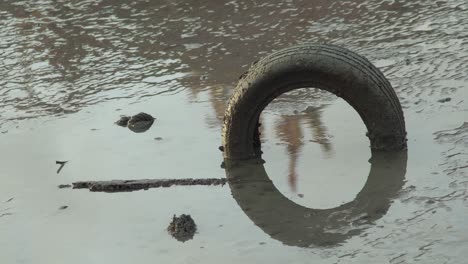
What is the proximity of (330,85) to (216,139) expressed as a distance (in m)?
1.09

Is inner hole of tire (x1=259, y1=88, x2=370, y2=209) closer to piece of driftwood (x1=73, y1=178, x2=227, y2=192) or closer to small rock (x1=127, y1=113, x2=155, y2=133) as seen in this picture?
piece of driftwood (x1=73, y1=178, x2=227, y2=192)

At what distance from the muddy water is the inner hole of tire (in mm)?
14

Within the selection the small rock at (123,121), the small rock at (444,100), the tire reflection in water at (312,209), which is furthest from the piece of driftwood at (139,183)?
the small rock at (444,100)

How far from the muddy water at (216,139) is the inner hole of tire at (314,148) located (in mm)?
14

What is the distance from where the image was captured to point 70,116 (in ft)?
23.5

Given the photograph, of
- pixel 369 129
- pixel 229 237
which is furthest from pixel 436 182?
pixel 229 237

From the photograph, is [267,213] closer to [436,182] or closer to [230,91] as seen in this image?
[436,182]

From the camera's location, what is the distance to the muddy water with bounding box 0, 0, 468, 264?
476cm

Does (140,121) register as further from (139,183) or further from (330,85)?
(330,85)

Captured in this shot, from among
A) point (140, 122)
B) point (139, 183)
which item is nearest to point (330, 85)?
point (139, 183)

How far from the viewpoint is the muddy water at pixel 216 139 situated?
4.76m

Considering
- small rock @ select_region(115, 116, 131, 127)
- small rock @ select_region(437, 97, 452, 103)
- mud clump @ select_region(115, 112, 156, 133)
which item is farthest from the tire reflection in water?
small rock @ select_region(115, 116, 131, 127)

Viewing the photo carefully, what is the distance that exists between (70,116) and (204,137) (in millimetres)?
1418

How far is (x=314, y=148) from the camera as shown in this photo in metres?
5.84
